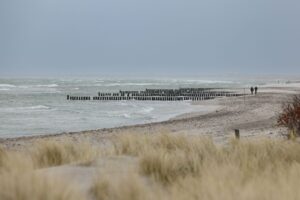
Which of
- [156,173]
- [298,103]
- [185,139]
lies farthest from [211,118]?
[156,173]

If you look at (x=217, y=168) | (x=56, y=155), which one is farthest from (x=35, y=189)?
(x=56, y=155)

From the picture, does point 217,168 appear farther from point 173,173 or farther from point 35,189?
point 35,189

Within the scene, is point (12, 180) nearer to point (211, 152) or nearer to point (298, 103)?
point (211, 152)

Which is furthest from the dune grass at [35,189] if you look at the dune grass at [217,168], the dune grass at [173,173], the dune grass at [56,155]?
the dune grass at [56,155]

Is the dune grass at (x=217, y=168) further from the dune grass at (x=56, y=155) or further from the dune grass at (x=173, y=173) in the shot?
the dune grass at (x=56, y=155)

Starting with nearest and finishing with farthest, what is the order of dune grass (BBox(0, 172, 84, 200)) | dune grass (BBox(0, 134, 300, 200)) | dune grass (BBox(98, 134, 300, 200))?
dune grass (BBox(0, 172, 84, 200)), dune grass (BBox(0, 134, 300, 200)), dune grass (BBox(98, 134, 300, 200))

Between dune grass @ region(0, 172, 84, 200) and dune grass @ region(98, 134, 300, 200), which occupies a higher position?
dune grass @ region(0, 172, 84, 200)

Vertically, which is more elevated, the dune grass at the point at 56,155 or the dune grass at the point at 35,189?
the dune grass at the point at 35,189

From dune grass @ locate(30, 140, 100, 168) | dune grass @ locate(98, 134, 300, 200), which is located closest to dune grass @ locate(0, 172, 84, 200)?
dune grass @ locate(98, 134, 300, 200)

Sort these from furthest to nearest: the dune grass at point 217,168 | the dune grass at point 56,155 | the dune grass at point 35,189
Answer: the dune grass at point 56,155
the dune grass at point 217,168
the dune grass at point 35,189

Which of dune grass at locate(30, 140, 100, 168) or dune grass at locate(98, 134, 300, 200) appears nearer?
dune grass at locate(98, 134, 300, 200)

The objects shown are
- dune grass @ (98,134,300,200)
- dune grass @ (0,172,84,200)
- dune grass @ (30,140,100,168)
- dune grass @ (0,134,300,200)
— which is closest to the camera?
dune grass @ (0,172,84,200)

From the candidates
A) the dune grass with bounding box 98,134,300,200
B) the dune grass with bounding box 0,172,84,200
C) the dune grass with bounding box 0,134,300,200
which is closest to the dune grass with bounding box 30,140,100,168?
the dune grass with bounding box 0,134,300,200

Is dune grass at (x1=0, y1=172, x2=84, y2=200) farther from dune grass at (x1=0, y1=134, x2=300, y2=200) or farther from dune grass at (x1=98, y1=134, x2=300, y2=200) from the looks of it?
dune grass at (x1=98, y1=134, x2=300, y2=200)
